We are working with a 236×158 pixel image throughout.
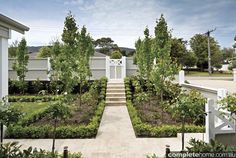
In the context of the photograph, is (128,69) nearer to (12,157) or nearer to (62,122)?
(62,122)

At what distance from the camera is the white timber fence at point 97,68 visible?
1708cm

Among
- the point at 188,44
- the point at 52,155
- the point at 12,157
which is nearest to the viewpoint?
the point at 12,157

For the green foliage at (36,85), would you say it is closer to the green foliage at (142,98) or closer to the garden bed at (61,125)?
the garden bed at (61,125)

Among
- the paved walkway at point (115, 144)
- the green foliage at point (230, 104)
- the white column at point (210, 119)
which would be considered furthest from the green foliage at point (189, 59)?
the green foliage at point (230, 104)

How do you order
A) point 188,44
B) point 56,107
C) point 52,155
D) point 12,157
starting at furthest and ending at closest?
point 188,44, point 56,107, point 52,155, point 12,157

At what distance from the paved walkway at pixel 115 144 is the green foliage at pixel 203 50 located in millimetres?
34878

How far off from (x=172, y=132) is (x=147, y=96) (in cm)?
475

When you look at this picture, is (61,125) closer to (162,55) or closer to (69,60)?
(69,60)

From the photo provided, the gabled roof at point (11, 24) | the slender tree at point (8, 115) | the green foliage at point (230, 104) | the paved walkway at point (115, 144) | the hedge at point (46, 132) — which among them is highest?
the gabled roof at point (11, 24)

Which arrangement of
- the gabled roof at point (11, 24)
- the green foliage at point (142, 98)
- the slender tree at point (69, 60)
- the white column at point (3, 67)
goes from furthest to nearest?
the green foliage at point (142, 98) → the slender tree at point (69, 60) → the white column at point (3, 67) → the gabled roof at point (11, 24)

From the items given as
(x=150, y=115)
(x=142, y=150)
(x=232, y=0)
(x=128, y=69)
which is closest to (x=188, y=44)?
(x=128, y=69)

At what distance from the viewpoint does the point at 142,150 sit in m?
5.97

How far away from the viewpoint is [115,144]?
6.43 meters

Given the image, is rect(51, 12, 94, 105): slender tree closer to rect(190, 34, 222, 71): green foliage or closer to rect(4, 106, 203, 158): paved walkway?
rect(4, 106, 203, 158): paved walkway
